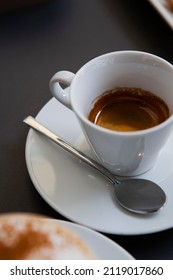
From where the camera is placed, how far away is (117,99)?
30.3 inches

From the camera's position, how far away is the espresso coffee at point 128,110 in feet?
2.39

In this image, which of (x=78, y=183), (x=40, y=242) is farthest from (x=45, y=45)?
(x=40, y=242)

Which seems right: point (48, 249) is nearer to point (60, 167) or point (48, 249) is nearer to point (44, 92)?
point (60, 167)

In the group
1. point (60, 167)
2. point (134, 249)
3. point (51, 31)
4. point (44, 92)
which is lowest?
point (134, 249)

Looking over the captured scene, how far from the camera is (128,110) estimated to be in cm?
76

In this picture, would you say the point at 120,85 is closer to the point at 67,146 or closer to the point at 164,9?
the point at 67,146

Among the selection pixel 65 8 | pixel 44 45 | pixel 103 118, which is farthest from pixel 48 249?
pixel 65 8

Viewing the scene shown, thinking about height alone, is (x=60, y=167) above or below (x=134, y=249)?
above

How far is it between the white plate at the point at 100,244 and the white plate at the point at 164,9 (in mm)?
502

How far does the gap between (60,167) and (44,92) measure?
22cm

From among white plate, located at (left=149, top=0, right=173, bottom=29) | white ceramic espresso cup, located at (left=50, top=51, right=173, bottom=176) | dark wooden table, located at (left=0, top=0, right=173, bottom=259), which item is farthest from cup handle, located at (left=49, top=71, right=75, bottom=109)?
white plate, located at (left=149, top=0, right=173, bottom=29)

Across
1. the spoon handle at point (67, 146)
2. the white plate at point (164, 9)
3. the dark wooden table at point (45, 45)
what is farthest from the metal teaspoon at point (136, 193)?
the white plate at point (164, 9)
